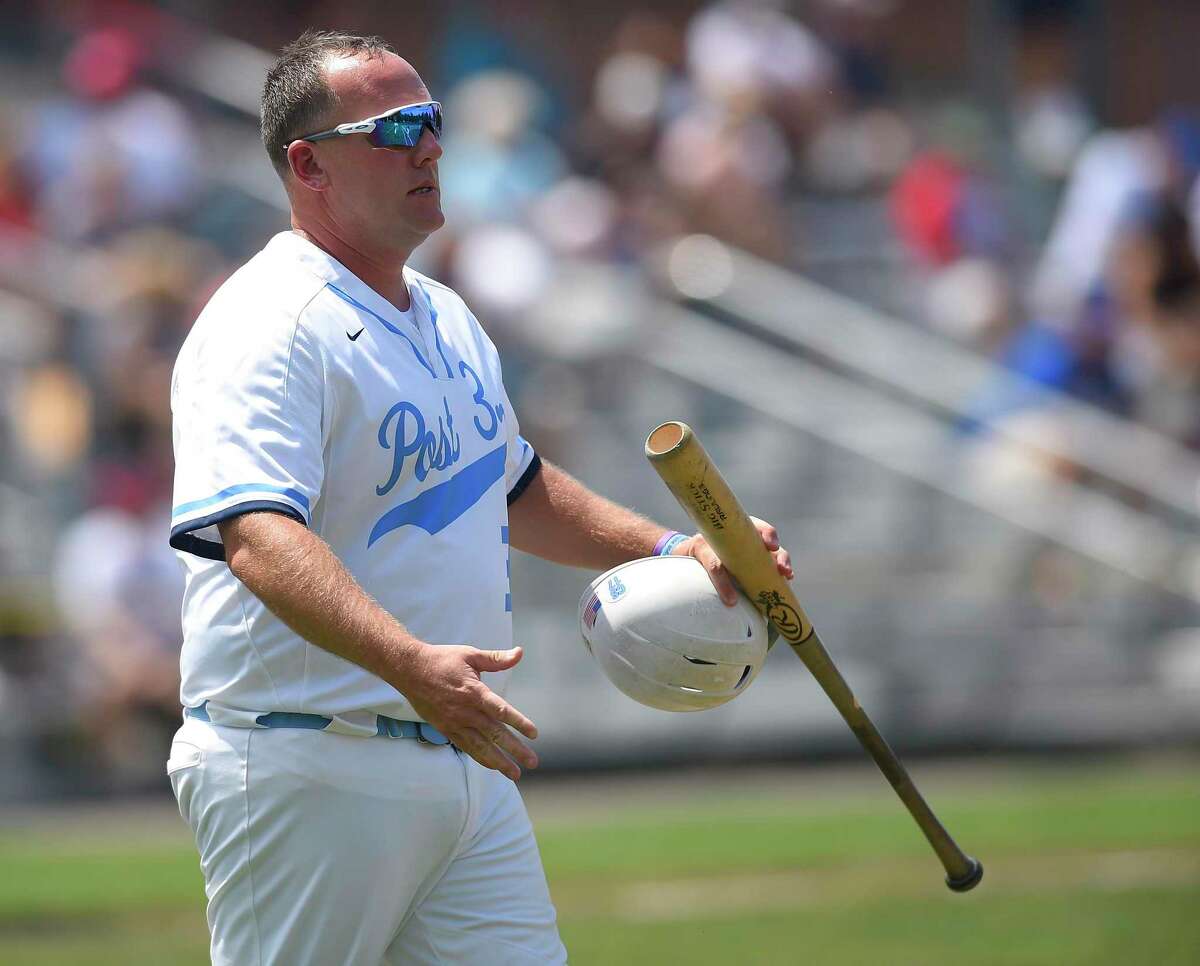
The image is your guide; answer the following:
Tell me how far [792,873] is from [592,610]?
5.14 metres

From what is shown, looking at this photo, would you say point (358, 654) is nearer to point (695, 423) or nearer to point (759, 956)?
point (759, 956)

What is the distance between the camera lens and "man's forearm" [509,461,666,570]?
4.70 metres

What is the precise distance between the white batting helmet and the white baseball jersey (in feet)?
1.00

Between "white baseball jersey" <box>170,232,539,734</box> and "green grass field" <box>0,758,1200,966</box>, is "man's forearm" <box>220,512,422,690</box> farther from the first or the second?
"green grass field" <box>0,758,1200,966</box>

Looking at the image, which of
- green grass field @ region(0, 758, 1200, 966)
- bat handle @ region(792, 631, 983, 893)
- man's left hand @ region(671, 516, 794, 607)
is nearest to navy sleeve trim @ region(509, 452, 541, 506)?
man's left hand @ region(671, 516, 794, 607)

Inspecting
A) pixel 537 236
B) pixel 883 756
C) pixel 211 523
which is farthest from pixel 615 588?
pixel 537 236

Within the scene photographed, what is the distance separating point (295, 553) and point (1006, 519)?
376 inches

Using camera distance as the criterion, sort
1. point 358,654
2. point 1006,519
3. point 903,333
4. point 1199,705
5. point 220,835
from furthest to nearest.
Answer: point 903,333
point 1006,519
point 1199,705
point 220,835
point 358,654

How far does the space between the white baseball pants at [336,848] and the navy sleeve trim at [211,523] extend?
1.33 ft

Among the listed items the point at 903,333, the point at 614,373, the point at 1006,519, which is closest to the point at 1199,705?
the point at 1006,519

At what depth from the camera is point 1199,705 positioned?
11.8 metres

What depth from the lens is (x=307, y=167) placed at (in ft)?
13.8

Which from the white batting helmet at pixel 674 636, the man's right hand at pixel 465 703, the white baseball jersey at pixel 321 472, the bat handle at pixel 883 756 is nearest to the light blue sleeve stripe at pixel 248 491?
the white baseball jersey at pixel 321 472

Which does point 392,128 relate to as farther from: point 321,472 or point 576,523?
point 576,523
